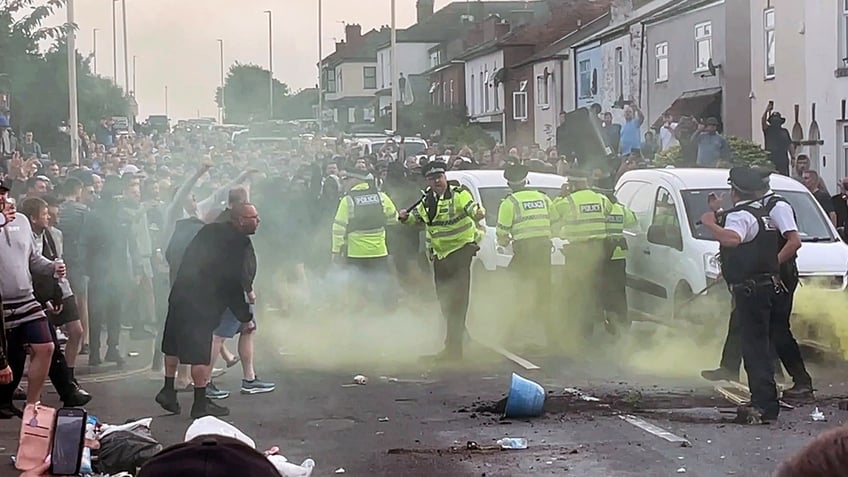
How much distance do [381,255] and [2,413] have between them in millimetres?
5150

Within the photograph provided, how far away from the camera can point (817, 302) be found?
11.6 metres

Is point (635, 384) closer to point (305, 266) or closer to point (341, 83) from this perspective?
point (305, 266)

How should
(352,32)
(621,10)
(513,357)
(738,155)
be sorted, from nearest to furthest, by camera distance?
1. (513,357)
2. (738,155)
3. (352,32)
4. (621,10)

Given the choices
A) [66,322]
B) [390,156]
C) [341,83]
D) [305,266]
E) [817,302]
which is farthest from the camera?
[341,83]

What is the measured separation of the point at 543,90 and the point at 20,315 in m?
42.7

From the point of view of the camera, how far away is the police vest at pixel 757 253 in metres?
9.05

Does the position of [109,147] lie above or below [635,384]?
above

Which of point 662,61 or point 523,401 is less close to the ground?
point 662,61

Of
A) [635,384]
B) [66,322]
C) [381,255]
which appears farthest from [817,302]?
[66,322]

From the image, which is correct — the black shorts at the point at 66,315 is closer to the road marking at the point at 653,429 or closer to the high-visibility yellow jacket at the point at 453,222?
the high-visibility yellow jacket at the point at 453,222

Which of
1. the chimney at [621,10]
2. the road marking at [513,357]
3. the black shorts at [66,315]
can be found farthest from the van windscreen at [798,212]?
the chimney at [621,10]

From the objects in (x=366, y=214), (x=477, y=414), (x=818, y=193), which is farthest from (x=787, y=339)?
(x=818, y=193)

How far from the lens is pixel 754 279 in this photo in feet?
29.7

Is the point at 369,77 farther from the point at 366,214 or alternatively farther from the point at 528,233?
the point at 528,233
